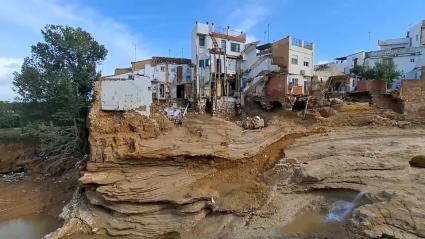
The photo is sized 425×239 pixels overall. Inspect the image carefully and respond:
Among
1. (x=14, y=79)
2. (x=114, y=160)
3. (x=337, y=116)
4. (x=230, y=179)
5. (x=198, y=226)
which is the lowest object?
(x=198, y=226)

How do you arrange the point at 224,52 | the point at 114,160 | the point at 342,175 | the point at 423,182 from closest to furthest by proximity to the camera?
the point at 423,182 < the point at 342,175 < the point at 114,160 < the point at 224,52

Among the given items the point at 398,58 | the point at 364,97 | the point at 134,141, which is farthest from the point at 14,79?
the point at 398,58

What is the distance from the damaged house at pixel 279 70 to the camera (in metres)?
34.6

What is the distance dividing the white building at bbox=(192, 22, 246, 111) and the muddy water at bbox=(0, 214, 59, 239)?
17.9m

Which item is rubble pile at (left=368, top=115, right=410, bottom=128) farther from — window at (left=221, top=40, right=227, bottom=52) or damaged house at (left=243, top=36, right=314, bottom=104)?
window at (left=221, top=40, right=227, bottom=52)

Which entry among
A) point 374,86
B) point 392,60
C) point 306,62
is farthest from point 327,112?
point 392,60

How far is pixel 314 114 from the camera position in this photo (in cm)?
2847

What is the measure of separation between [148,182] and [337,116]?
15.8 m

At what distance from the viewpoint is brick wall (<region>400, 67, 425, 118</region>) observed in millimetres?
27797

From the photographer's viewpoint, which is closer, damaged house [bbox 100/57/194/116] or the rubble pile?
the rubble pile

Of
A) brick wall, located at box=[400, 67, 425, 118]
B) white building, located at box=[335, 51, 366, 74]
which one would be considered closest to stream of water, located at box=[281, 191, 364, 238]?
brick wall, located at box=[400, 67, 425, 118]

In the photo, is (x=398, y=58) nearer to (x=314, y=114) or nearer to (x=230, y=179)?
(x=314, y=114)

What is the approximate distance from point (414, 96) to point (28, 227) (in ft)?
93.4

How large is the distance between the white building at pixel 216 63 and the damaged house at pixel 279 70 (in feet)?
4.27
